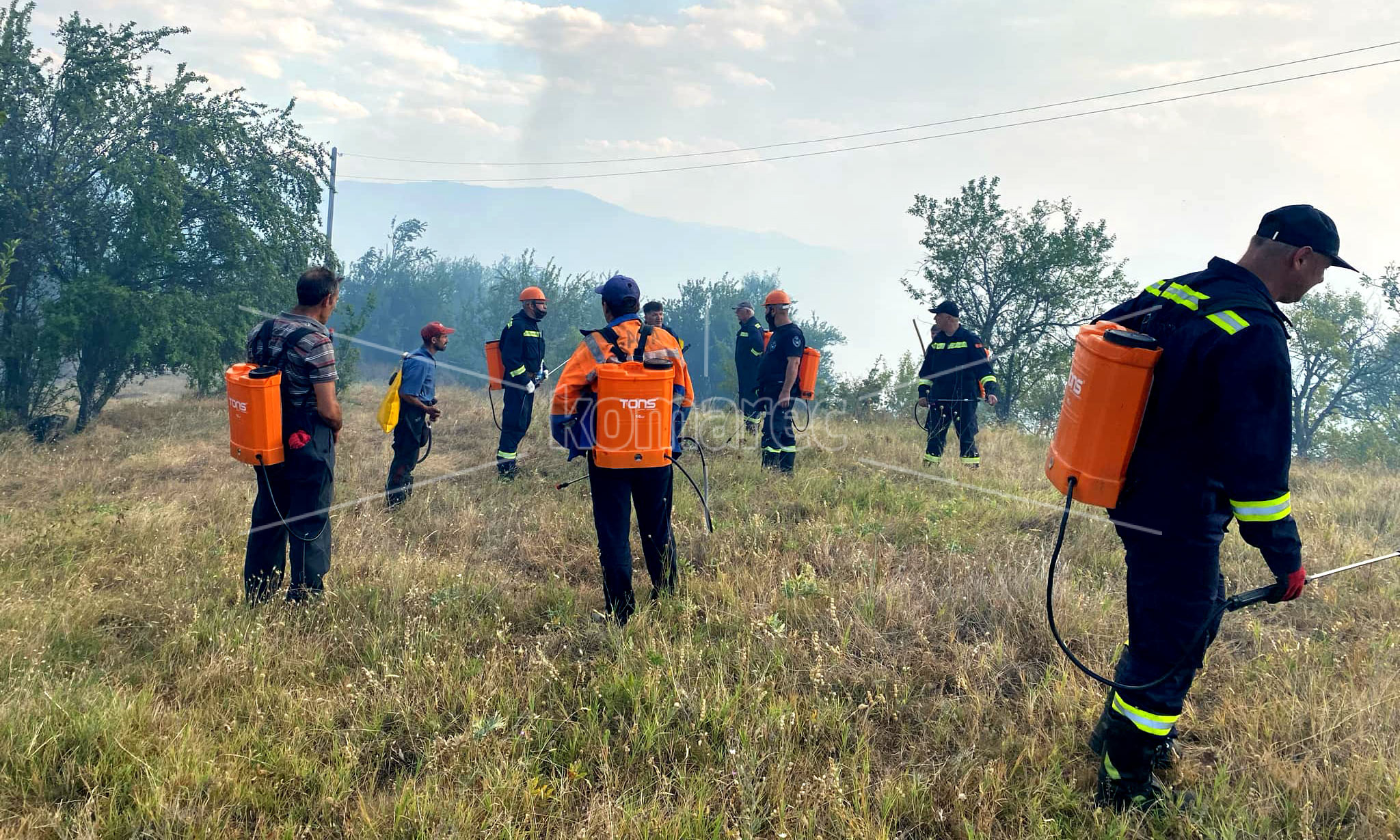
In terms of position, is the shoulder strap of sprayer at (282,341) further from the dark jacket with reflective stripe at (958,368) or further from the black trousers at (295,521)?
the dark jacket with reflective stripe at (958,368)

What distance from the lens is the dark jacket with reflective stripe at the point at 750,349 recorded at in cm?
1064

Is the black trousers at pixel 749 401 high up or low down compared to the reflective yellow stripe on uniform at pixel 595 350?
down

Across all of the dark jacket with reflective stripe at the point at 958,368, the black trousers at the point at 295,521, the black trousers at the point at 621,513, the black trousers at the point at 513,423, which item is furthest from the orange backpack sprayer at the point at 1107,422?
the black trousers at the point at 513,423

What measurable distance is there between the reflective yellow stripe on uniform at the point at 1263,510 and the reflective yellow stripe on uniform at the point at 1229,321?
22.5 inches

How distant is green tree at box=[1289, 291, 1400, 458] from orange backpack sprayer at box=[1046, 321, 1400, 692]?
2945 centimetres

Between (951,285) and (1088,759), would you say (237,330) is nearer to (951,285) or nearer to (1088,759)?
(1088,759)

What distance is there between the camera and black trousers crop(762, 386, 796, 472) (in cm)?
824

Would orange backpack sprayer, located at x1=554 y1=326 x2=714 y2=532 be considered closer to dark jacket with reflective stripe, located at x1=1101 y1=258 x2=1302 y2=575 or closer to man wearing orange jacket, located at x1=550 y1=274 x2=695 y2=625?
man wearing orange jacket, located at x1=550 y1=274 x2=695 y2=625

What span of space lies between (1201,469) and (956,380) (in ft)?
20.7

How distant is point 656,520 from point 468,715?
4.99 feet

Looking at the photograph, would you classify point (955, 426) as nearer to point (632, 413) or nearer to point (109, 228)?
point (632, 413)

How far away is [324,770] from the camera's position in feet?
8.74


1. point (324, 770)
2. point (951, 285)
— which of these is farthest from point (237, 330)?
A: point (951, 285)

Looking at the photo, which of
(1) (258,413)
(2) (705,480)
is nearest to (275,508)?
(1) (258,413)
